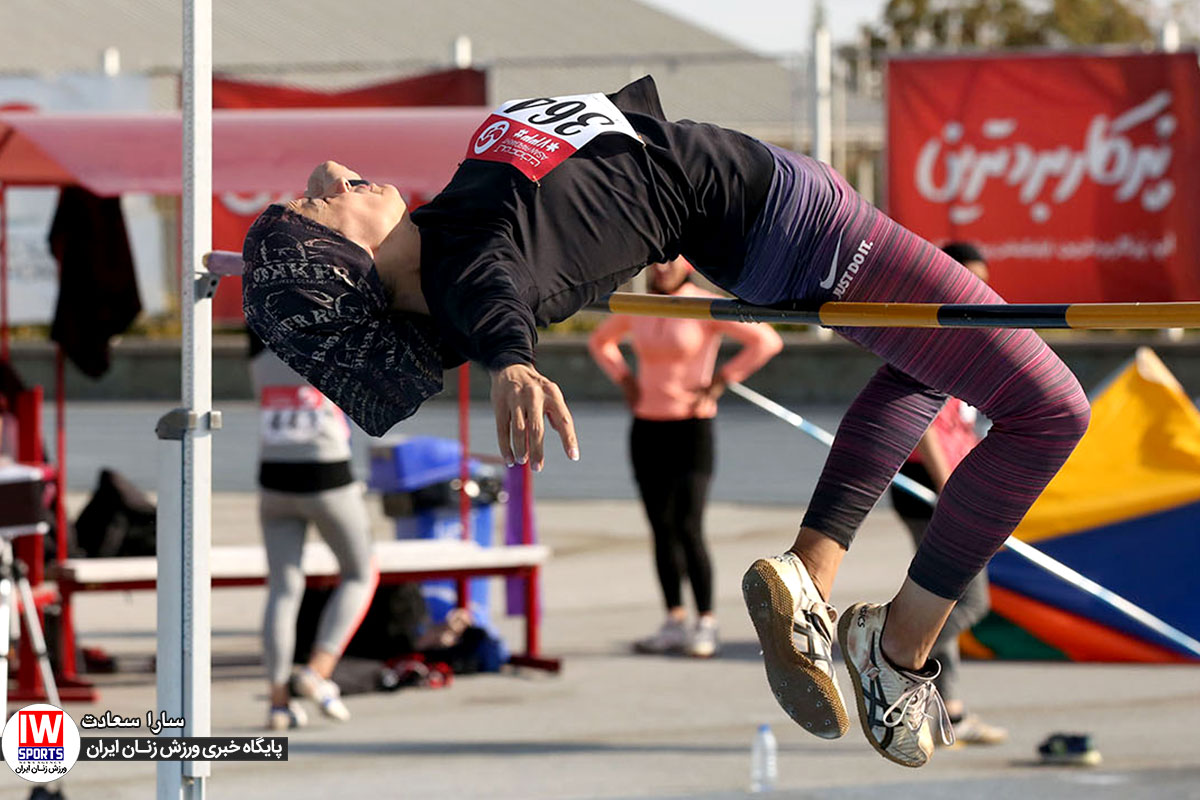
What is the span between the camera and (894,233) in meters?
4.00

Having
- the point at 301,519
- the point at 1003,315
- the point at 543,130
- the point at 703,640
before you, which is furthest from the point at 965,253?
the point at 543,130

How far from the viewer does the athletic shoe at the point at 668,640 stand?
9266 mm

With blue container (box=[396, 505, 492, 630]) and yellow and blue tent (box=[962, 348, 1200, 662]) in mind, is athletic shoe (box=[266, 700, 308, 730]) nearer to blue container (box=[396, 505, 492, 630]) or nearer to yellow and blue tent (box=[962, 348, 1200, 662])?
blue container (box=[396, 505, 492, 630])

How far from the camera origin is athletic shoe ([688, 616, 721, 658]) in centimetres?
916

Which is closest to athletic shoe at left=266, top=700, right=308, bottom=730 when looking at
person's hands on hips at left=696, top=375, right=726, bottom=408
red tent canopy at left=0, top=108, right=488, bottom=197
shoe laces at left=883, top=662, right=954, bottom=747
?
red tent canopy at left=0, top=108, right=488, bottom=197

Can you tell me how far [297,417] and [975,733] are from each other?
2947 millimetres

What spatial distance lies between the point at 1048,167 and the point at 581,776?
10.8 m

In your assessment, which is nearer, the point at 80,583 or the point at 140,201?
the point at 80,583

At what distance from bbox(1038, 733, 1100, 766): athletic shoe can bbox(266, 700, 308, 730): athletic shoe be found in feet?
9.75

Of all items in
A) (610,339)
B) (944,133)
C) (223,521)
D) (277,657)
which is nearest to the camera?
(277,657)

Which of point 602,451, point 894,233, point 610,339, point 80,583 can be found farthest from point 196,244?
point 602,451

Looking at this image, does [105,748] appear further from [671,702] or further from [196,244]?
[671,702]

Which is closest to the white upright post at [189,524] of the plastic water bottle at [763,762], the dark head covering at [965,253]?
the plastic water bottle at [763,762]

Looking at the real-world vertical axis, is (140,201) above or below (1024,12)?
below
